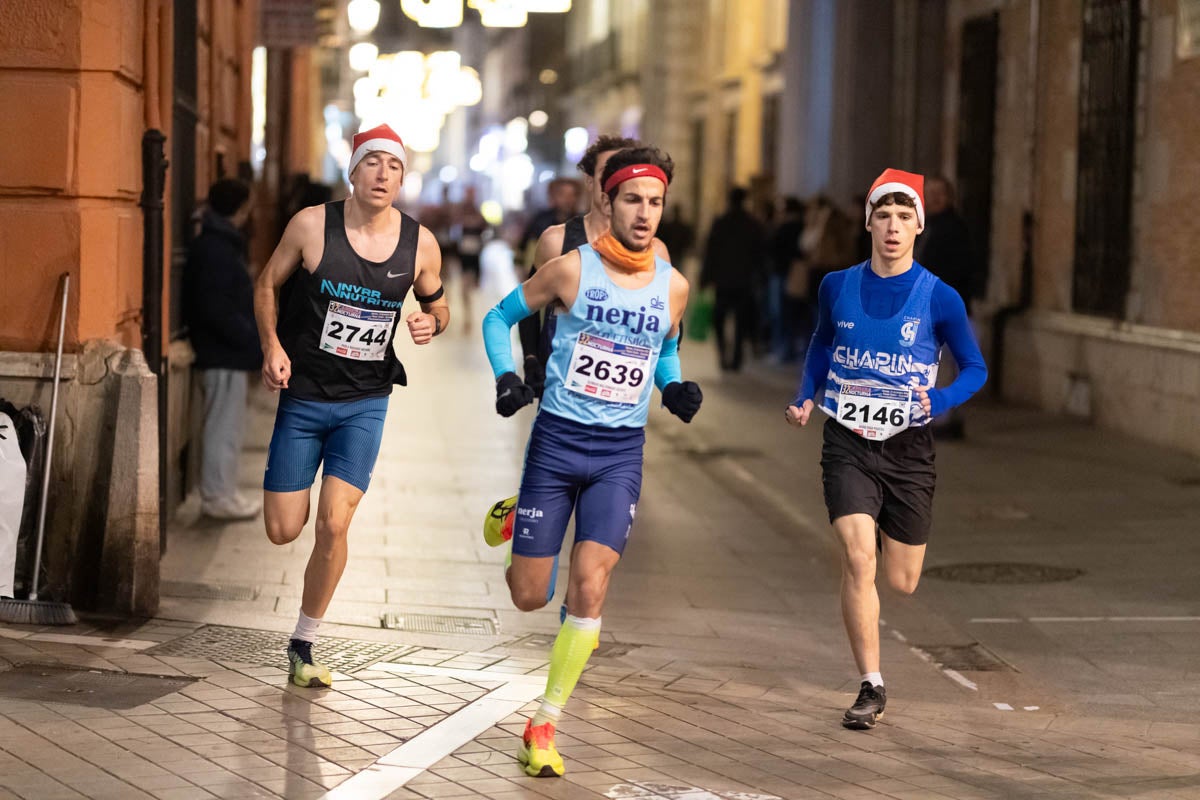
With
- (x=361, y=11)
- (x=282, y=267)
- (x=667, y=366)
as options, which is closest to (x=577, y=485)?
(x=667, y=366)

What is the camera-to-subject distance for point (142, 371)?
800cm

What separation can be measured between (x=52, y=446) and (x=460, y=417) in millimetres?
8854

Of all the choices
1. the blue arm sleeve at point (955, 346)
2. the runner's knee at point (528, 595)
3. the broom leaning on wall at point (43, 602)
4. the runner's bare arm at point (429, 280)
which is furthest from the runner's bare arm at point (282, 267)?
the blue arm sleeve at point (955, 346)

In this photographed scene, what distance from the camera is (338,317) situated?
6.86 m

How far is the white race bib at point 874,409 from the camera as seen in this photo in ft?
22.1

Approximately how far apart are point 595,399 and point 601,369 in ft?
0.31

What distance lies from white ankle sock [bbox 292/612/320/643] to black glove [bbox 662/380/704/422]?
64.8 inches

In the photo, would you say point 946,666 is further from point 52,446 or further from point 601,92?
point 601,92

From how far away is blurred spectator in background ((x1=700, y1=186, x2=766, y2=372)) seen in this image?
21.9 meters

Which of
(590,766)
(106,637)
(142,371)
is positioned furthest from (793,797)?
(142,371)

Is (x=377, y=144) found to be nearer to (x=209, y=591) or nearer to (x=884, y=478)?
(x=884, y=478)

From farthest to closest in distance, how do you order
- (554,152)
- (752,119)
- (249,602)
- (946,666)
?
(554,152) < (752,119) < (249,602) < (946,666)

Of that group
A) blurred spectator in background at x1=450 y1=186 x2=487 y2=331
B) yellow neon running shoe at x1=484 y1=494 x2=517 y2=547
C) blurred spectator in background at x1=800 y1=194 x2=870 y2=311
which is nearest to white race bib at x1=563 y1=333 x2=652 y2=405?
yellow neon running shoe at x1=484 y1=494 x2=517 y2=547

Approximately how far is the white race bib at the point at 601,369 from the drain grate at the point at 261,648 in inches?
69.4
